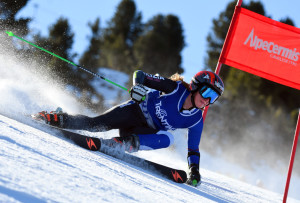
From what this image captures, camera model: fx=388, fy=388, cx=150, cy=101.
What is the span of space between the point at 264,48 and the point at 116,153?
316cm

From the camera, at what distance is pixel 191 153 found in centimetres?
404

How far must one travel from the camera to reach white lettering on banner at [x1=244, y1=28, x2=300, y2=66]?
18.1 ft

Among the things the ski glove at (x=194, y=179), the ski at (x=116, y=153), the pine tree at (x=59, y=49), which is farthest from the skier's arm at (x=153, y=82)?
the pine tree at (x=59, y=49)

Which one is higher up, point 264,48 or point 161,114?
point 264,48

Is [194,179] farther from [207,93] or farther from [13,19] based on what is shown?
[13,19]

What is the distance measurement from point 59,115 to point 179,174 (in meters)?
→ 1.29

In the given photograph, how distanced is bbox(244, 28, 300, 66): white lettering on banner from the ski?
2.80 metres

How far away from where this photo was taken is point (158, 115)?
4.02m

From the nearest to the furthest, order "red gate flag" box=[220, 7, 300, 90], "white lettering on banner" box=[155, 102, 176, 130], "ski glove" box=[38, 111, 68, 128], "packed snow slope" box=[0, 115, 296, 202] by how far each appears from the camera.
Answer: "packed snow slope" box=[0, 115, 296, 202], "ski glove" box=[38, 111, 68, 128], "white lettering on banner" box=[155, 102, 176, 130], "red gate flag" box=[220, 7, 300, 90]

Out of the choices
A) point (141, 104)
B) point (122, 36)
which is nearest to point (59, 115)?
point (141, 104)

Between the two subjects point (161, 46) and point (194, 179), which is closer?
point (194, 179)

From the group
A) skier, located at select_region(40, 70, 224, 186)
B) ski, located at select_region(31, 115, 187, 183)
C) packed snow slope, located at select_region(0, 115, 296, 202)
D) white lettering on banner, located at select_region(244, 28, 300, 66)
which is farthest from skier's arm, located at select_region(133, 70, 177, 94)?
white lettering on banner, located at select_region(244, 28, 300, 66)

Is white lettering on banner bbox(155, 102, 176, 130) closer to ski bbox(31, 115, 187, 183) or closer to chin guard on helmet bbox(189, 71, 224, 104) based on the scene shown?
chin guard on helmet bbox(189, 71, 224, 104)

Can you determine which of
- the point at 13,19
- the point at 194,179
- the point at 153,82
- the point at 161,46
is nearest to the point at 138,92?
the point at 153,82
